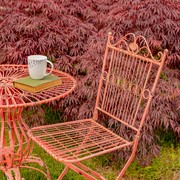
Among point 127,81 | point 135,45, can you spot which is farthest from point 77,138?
point 135,45

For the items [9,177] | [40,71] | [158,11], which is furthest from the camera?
[158,11]

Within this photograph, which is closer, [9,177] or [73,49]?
[9,177]

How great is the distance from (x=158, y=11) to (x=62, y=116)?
4.88 ft

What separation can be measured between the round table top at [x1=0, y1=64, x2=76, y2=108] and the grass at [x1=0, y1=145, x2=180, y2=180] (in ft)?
3.10

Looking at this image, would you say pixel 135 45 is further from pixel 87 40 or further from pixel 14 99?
pixel 87 40

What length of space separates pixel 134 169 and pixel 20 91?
1544mm

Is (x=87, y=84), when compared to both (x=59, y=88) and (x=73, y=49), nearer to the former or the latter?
(x=73, y=49)

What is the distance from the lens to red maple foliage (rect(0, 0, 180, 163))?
3322 mm

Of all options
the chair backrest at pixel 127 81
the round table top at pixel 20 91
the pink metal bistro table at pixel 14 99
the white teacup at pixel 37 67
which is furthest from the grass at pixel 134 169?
the white teacup at pixel 37 67

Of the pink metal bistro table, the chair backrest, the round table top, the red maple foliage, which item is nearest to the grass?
the red maple foliage

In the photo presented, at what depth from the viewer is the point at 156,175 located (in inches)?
125

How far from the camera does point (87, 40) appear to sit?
3762 millimetres

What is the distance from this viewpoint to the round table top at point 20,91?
6.78 ft

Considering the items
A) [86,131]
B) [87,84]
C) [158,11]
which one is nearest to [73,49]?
[87,84]
